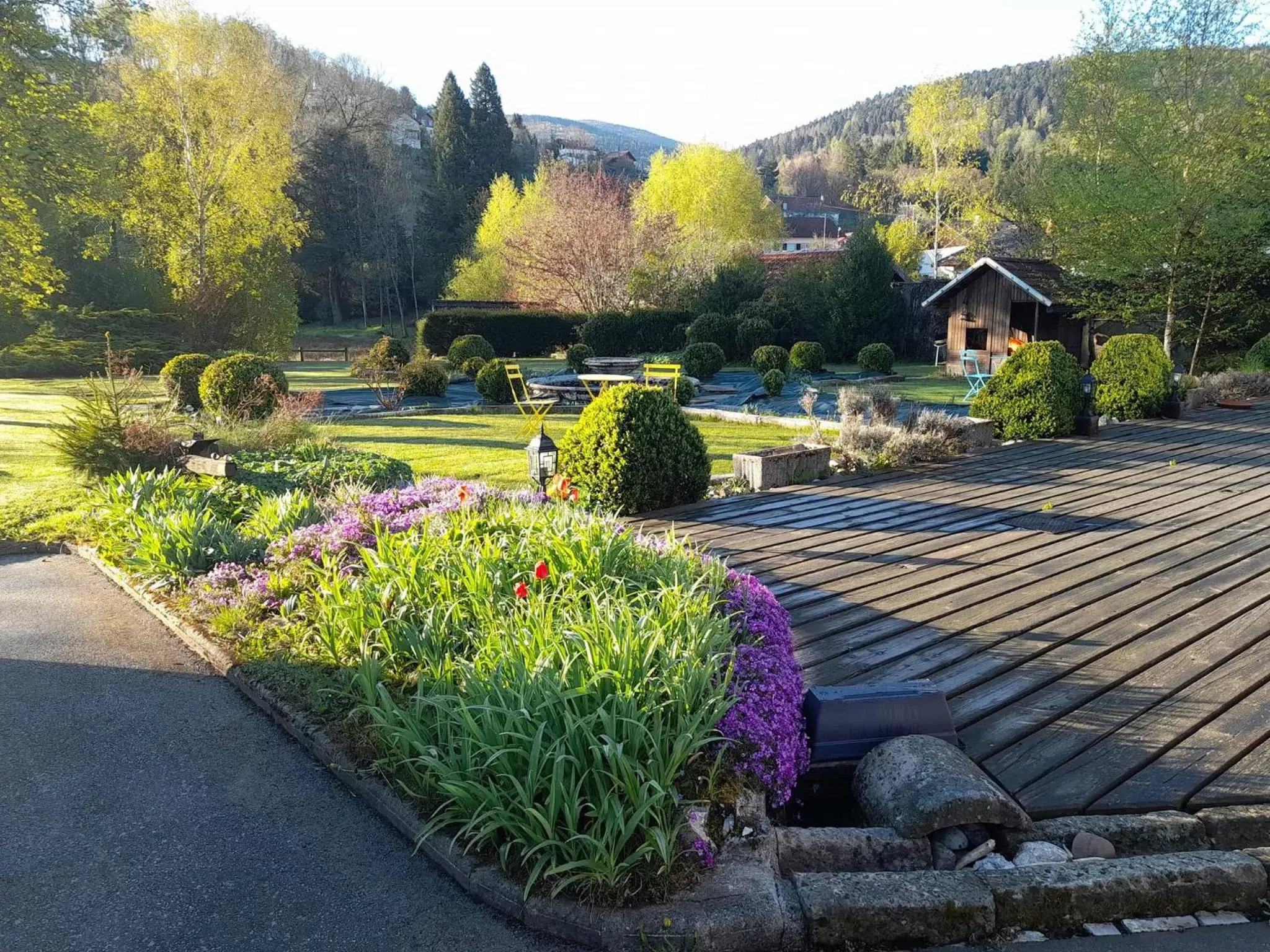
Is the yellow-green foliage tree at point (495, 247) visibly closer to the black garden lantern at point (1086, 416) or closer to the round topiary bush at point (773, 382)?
the round topiary bush at point (773, 382)

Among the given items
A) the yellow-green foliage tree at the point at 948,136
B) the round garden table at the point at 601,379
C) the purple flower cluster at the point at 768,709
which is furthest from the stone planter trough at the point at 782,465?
the yellow-green foliage tree at the point at 948,136

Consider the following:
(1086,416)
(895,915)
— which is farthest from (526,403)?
(895,915)

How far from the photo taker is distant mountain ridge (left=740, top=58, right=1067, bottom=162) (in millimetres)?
77938

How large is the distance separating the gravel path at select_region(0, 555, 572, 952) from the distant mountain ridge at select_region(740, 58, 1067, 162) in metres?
61.6

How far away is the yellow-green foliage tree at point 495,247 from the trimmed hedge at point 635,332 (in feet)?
29.2

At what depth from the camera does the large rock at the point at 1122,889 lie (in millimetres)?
2379

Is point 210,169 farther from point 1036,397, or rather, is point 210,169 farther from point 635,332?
point 1036,397

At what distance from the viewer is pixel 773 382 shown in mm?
17500

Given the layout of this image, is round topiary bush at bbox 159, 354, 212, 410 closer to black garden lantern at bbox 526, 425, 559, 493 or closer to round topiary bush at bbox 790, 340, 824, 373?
black garden lantern at bbox 526, 425, 559, 493

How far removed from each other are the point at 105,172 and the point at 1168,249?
2093 cm

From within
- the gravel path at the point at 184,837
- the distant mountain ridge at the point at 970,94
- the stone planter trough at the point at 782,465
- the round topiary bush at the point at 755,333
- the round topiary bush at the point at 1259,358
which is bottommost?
the gravel path at the point at 184,837

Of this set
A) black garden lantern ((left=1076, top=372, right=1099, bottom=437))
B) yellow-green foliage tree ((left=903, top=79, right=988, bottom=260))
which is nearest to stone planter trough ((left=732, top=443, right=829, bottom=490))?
black garden lantern ((left=1076, top=372, right=1099, bottom=437))

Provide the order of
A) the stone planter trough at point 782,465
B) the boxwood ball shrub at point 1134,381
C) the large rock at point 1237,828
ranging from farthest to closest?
the boxwood ball shrub at point 1134,381 → the stone planter trough at point 782,465 → the large rock at point 1237,828

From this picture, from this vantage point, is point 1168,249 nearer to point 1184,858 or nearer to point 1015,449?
point 1015,449
